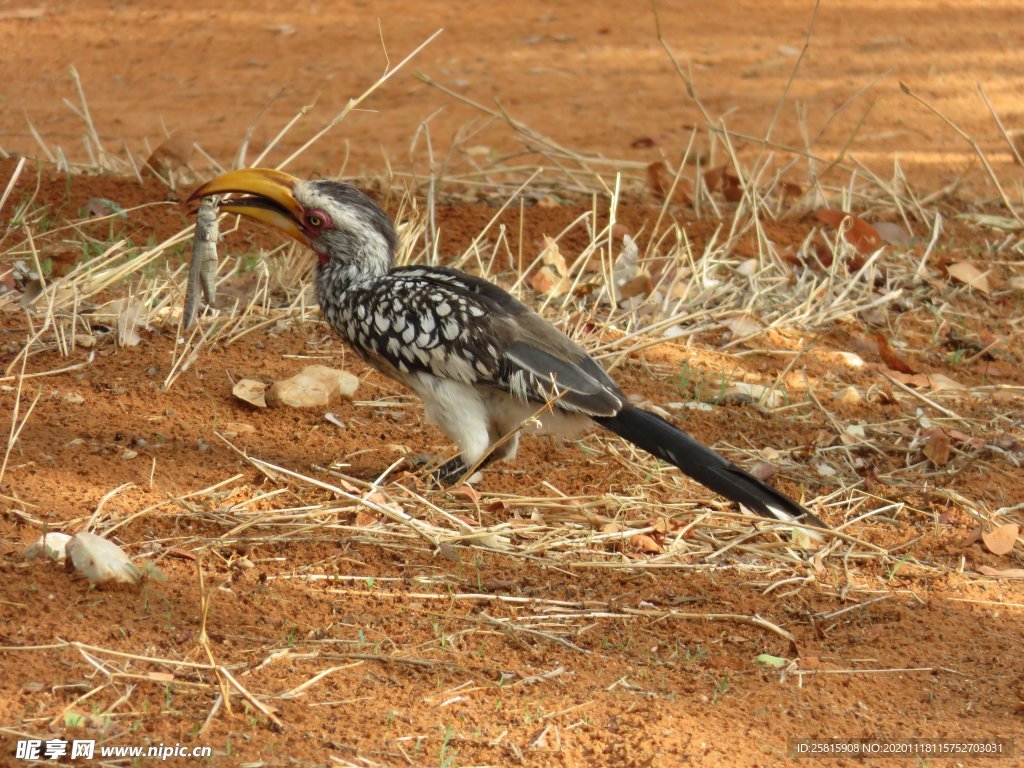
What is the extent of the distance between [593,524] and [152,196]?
288 centimetres

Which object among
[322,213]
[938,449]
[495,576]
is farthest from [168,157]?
[938,449]

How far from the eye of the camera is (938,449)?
158 inches

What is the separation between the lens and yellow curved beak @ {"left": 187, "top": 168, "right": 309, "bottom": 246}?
3863 millimetres

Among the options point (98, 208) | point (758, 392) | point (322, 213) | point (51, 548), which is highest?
point (322, 213)

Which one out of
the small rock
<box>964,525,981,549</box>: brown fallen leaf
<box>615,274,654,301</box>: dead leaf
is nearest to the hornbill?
<box>964,525,981,549</box>: brown fallen leaf

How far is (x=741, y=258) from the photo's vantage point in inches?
218

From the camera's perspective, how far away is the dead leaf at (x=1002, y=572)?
3387 mm

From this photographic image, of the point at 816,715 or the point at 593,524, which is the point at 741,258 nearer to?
the point at 593,524

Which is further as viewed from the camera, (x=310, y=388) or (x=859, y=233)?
(x=859, y=233)

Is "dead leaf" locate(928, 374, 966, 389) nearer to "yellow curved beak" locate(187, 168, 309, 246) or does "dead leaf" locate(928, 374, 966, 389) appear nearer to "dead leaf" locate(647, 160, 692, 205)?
"dead leaf" locate(647, 160, 692, 205)

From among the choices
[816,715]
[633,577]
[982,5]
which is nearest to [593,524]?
[633,577]

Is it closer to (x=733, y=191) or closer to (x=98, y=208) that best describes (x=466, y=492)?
(x=98, y=208)

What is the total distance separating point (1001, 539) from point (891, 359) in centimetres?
131

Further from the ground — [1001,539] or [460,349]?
[460,349]
